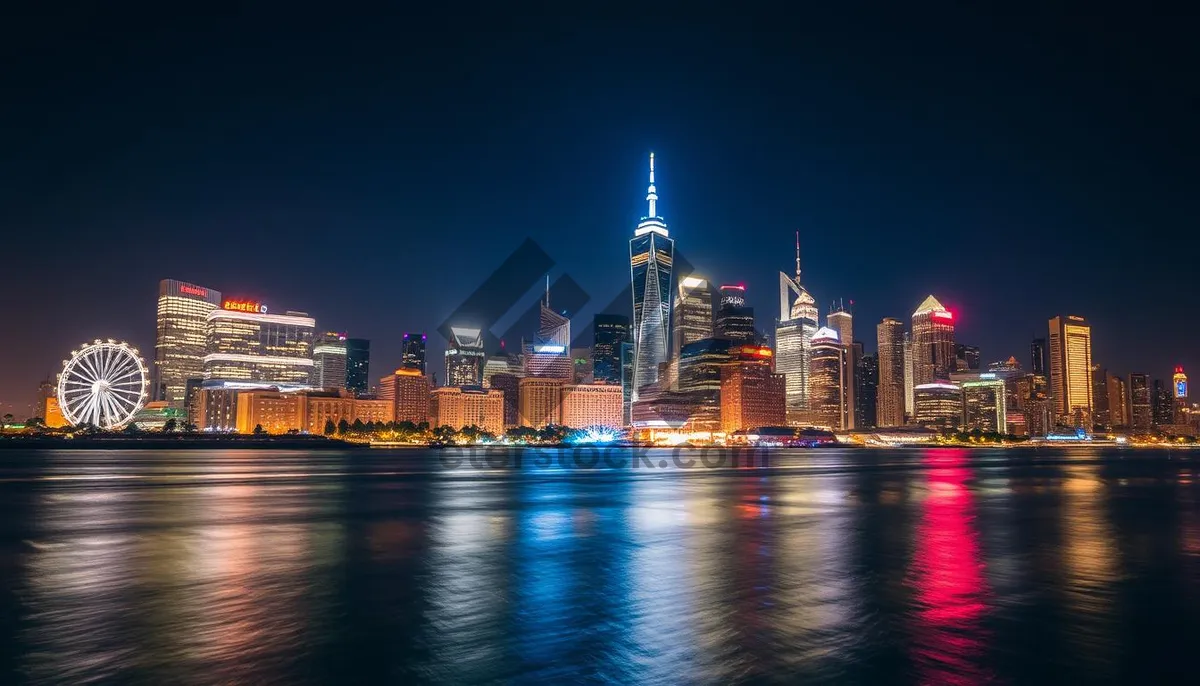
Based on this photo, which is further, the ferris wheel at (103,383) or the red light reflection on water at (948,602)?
the ferris wheel at (103,383)

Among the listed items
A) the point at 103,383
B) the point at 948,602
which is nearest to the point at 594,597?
the point at 948,602

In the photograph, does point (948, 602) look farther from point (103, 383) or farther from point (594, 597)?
point (103, 383)

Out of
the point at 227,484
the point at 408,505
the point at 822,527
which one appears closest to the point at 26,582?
the point at 408,505

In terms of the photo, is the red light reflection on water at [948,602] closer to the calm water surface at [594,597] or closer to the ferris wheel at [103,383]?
the calm water surface at [594,597]

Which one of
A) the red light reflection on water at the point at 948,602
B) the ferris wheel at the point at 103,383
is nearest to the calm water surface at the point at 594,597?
the red light reflection on water at the point at 948,602

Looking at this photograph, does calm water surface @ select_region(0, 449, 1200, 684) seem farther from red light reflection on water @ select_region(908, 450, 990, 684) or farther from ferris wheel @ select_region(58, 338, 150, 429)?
Answer: ferris wheel @ select_region(58, 338, 150, 429)

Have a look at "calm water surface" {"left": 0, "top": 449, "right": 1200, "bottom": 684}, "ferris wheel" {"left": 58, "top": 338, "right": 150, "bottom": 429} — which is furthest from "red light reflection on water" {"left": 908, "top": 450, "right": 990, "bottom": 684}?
"ferris wheel" {"left": 58, "top": 338, "right": 150, "bottom": 429}
